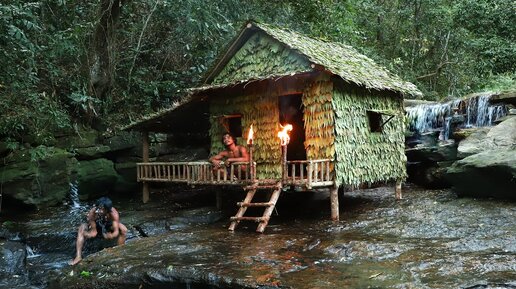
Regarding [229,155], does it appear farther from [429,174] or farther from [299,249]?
[429,174]

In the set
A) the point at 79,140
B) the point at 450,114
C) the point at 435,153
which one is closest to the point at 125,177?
the point at 79,140

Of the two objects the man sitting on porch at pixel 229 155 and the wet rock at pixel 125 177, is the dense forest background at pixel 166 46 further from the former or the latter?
the man sitting on porch at pixel 229 155

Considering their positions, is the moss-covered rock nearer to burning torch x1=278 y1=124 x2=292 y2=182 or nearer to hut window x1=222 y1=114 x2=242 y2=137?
hut window x1=222 y1=114 x2=242 y2=137

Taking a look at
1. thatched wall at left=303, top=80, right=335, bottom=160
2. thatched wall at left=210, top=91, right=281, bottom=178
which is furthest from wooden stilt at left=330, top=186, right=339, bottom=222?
thatched wall at left=210, top=91, right=281, bottom=178

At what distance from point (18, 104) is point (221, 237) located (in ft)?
21.2

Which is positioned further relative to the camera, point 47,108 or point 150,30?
point 150,30

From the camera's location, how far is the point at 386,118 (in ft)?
40.9

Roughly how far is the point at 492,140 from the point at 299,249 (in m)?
8.31

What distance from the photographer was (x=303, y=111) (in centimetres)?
1179

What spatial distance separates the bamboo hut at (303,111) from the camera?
10.4 meters

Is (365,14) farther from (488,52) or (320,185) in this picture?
(320,185)

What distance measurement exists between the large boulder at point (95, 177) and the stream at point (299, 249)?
2.18 metres

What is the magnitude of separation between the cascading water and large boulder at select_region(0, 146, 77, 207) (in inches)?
501

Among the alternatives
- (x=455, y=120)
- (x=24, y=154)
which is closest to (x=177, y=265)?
(x=24, y=154)
